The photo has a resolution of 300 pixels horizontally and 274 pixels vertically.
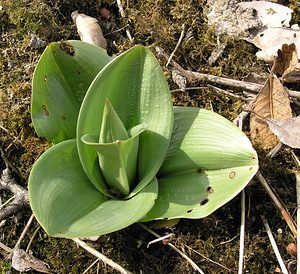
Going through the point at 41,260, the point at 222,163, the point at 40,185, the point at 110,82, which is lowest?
the point at 41,260

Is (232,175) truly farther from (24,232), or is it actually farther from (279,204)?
(24,232)

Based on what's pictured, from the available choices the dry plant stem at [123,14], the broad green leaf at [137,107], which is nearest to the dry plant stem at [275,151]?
the broad green leaf at [137,107]

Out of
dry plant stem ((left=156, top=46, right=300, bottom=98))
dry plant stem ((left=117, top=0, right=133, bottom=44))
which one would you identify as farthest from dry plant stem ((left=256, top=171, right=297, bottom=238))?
dry plant stem ((left=117, top=0, right=133, bottom=44))

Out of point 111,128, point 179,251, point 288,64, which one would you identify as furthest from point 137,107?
point 288,64

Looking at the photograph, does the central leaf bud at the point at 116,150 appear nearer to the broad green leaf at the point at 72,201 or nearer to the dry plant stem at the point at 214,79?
the broad green leaf at the point at 72,201

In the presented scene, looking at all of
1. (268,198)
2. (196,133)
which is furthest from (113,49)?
(268,198)

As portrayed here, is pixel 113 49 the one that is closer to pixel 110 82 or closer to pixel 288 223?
pixel 110 82
